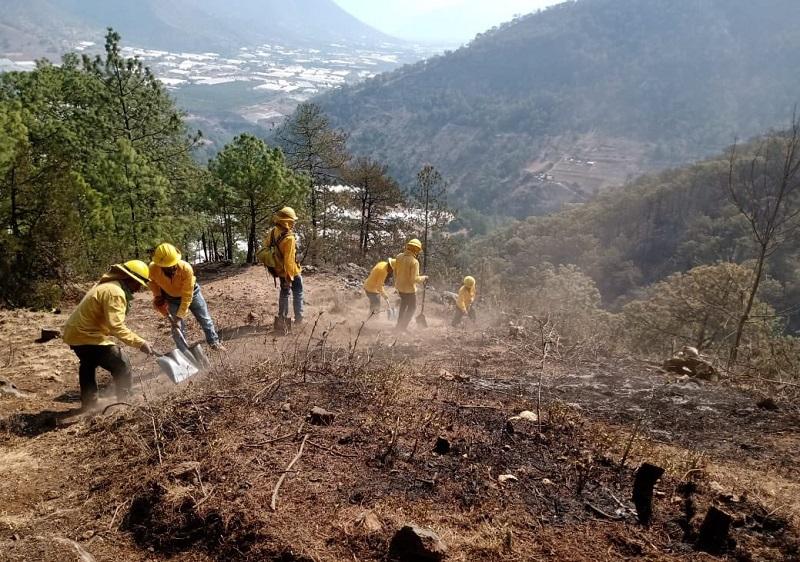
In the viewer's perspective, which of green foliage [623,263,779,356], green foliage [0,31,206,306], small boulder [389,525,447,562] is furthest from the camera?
green foliage [623,263,779,356]

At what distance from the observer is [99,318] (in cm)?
465

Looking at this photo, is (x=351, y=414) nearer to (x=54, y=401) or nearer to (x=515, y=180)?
(x=54, y=401)

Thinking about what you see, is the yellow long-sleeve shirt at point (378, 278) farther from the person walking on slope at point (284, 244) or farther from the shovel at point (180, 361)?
the shovel at point (180, 361)

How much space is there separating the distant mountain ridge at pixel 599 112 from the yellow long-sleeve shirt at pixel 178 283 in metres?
117

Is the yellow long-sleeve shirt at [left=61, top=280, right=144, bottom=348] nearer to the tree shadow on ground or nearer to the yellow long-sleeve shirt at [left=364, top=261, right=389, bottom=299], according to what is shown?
the tree shadow on ground

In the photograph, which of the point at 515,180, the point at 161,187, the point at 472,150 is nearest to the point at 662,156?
the point at 515,180

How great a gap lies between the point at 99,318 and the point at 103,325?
0.26ft

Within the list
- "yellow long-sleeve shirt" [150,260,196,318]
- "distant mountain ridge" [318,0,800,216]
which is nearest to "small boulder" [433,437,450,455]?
"yellow long-sleeve shirt" [150,260,196,318]

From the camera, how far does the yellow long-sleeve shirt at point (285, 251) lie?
720cm

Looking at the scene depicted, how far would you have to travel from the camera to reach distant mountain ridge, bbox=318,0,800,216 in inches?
5364

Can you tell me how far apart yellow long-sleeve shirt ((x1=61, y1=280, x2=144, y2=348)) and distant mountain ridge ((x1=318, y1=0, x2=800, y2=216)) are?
118 m

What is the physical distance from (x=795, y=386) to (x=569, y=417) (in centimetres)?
311

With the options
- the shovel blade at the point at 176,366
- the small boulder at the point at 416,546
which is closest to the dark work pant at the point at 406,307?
the shovel blade at the point at 176,366

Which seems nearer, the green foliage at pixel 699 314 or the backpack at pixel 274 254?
the backpack at pixel 274 254
